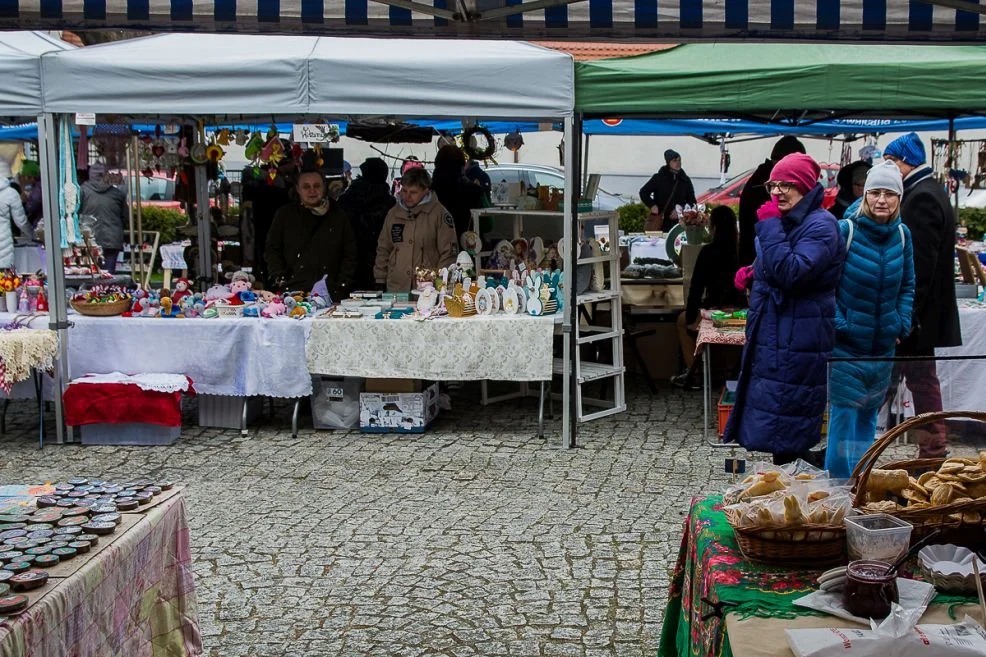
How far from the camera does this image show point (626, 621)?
4.22 m

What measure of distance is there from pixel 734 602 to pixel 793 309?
8.95 feet

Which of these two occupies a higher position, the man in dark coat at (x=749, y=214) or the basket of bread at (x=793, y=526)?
the man in dark coat at (x=749, y=214)

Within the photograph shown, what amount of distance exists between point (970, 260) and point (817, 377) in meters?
3.86

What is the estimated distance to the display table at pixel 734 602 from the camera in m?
2.24

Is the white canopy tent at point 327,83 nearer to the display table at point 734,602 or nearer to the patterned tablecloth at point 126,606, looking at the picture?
the patterned tablecloth at point 126,606

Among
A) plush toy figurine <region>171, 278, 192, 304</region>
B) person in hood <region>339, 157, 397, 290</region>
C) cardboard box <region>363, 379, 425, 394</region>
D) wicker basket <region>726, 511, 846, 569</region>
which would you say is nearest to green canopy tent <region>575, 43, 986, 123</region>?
cardboard box <region>363, 379, 425, 394</region>

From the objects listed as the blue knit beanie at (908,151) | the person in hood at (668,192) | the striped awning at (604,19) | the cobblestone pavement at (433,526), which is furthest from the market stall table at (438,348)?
the person in hood at (668,192)

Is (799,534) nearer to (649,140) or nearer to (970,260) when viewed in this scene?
(970,260)

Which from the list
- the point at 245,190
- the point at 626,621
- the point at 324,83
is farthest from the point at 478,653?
the point at 245,190

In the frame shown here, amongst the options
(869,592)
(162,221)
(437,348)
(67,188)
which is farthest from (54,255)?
(162,221)

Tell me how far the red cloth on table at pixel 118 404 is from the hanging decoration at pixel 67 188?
93cm

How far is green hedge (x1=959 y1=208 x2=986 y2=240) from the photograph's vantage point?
15625mm

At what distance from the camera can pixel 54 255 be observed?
6906 mm

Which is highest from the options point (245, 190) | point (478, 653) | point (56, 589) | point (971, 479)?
point (245, 190)
